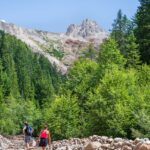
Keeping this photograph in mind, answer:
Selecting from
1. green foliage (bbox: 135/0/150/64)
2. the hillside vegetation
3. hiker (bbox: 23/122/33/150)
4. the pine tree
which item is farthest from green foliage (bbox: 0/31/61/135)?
hiker (bbox: 23/122/33/150)

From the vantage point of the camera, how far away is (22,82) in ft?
533

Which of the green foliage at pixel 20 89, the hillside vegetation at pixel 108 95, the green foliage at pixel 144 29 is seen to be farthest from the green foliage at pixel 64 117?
the green foliage at pixel 20 89

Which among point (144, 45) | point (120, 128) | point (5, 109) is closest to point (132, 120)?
point (120, 128)

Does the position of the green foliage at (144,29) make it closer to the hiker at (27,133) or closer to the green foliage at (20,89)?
the green foliage at (20,89)

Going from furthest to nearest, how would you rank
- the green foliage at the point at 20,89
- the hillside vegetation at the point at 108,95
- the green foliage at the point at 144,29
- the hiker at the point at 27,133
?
the green foliage at the point at 20,89, the green foliage at the point at 144,29, the hillside vegetation at the point at 108,95, the hiker at the point at 27,133

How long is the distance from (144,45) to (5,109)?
154 ft

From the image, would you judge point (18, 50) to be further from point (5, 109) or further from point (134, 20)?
point (134, 20)

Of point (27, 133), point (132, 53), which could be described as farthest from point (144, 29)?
point (27, 133)

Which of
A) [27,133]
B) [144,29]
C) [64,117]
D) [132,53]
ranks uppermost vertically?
[144,29]

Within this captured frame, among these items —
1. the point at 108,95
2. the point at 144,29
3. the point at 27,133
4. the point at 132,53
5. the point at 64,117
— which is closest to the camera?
the point at 27,133

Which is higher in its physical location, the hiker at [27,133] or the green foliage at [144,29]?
the green foliage at [144,29]

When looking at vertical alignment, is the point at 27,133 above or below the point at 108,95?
below

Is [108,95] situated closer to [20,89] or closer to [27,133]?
[27,133]

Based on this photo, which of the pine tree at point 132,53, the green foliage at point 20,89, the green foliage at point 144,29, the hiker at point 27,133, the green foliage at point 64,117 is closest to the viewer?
the hiker at point 27,133
